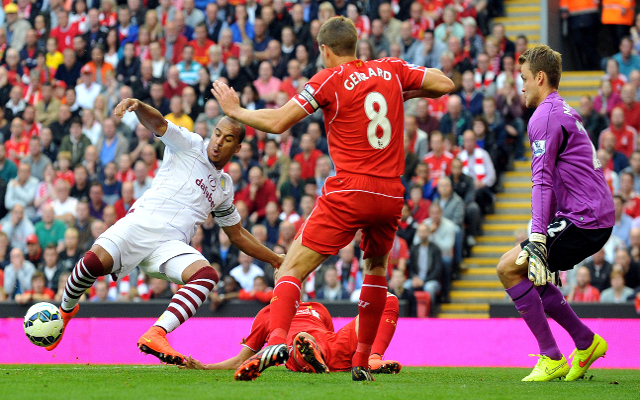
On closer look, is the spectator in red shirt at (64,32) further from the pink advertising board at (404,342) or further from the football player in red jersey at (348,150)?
the football player in red jersey at (348,150)

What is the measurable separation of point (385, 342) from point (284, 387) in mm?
2101

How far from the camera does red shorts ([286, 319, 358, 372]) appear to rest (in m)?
7.57

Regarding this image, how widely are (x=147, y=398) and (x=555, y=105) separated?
141 inches

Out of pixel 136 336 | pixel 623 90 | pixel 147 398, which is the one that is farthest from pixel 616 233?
pixel 147 398

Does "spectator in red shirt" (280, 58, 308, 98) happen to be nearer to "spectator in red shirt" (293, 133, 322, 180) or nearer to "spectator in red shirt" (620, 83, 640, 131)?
"spectator in red shirt" (293, 133, 322, 180)

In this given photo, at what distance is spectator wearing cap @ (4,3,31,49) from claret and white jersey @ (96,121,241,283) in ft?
38.7

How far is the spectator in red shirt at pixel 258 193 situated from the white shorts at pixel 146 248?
6.05m

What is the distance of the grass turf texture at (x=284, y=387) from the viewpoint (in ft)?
17.7

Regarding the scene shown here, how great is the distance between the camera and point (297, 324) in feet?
25.7

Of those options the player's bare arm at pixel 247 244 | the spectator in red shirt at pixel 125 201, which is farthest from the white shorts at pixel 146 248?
the spectator in red shirt at pixel 125 201

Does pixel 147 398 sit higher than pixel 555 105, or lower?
lower

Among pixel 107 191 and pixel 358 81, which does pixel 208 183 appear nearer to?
pixel 358 81

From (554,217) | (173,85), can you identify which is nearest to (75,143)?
(173,85)

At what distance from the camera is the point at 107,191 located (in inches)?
589
